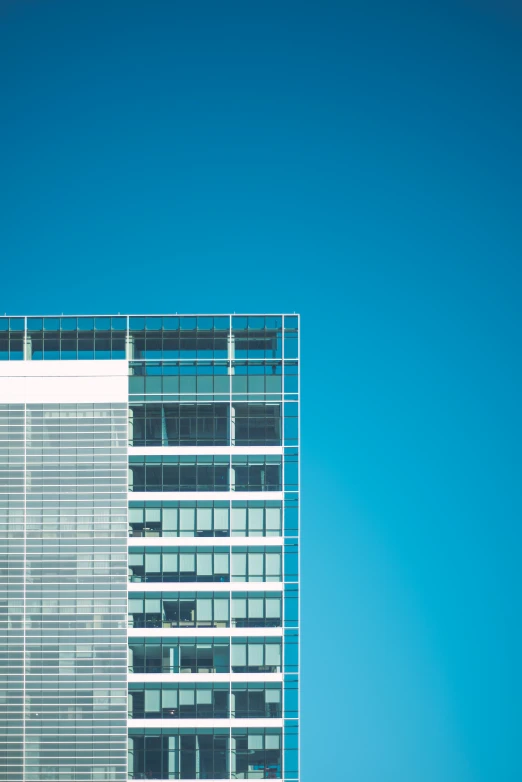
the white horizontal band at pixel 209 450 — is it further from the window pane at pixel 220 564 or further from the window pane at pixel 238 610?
the window pane at pixel 238 610

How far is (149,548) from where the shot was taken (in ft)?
196

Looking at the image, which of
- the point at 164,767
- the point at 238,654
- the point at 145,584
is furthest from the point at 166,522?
the point at 164,767

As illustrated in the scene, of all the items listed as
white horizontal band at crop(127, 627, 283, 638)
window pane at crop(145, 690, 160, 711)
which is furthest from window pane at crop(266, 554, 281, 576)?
window pane at crop(145, 690, 160, 711)

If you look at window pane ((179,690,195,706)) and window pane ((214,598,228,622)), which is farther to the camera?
window pane ((214,598,228,622))

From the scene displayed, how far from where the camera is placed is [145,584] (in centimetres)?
5975

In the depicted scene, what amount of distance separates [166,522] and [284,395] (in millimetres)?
10244

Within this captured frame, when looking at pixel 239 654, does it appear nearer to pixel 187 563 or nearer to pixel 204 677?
pixel 204 677

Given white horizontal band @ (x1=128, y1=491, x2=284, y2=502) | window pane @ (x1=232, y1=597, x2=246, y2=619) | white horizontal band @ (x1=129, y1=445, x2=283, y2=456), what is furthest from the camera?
white horizontal band @ (x1=129, y1=445, x2=283, y2=456)

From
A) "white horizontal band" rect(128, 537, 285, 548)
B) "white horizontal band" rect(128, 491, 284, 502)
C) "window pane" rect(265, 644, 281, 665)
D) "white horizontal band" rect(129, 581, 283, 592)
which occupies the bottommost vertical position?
"window pane" rect(265, 644, 281, 665)

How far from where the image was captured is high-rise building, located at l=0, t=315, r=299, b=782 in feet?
194

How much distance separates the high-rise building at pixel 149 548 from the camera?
59000mm

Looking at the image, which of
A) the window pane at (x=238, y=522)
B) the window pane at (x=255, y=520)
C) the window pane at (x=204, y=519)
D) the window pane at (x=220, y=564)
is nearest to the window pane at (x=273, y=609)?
the window pane at (x=220, y=564)

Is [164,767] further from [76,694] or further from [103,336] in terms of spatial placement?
[103,336]

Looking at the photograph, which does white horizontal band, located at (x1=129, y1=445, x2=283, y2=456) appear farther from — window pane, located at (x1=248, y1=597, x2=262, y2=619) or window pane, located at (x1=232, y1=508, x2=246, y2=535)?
window pane, located at (x1=248, y1=597, x2=262, y2=619)
